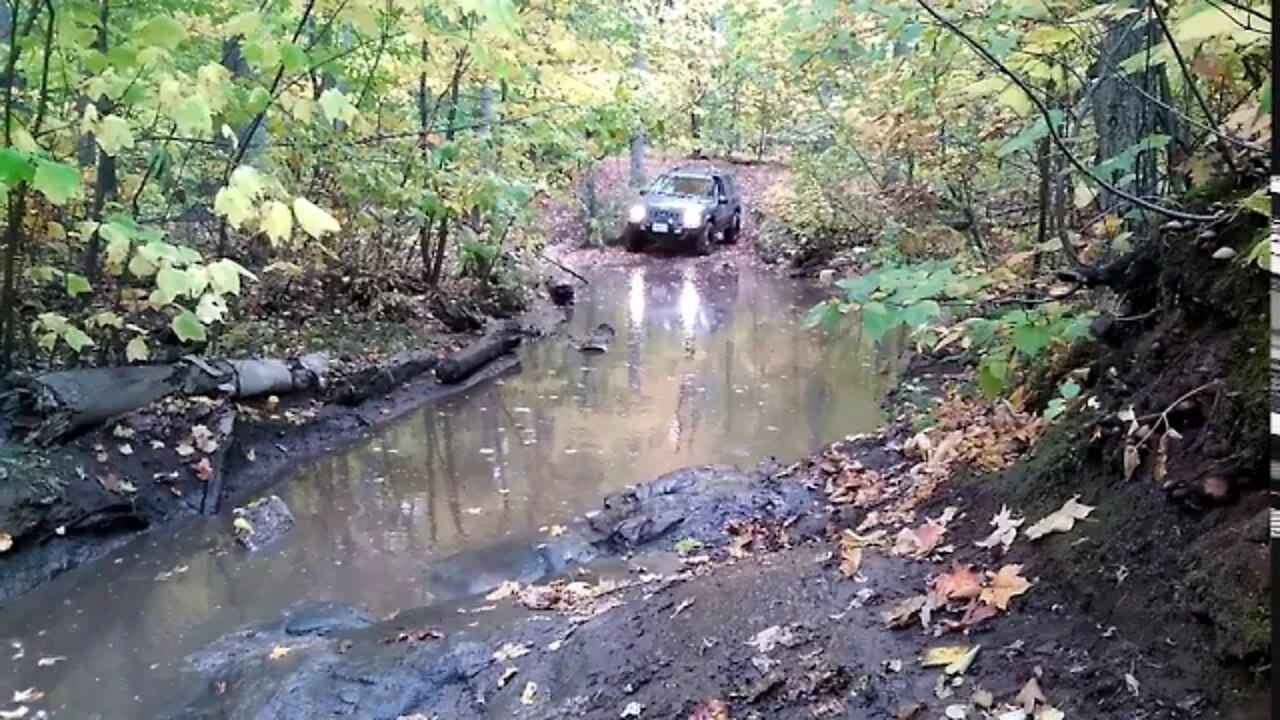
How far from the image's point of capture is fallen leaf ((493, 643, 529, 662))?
181 inches

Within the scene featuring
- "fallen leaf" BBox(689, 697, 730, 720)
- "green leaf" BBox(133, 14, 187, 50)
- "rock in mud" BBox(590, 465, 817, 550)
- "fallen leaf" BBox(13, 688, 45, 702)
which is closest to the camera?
"fallen leaf" BBox(689, 697, 730, 720)

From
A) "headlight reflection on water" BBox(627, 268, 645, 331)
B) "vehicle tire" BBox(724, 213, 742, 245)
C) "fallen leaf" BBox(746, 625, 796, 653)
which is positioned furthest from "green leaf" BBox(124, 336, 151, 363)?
"vehicle tire" BBox(724, 213, 742, 245)

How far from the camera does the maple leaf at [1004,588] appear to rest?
326cm

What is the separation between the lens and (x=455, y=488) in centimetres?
816

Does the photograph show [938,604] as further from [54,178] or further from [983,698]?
[54,178]

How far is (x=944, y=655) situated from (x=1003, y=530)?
2.51 ft

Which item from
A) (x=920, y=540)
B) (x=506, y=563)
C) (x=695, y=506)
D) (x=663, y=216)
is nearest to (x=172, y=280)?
(x=506, y=563)

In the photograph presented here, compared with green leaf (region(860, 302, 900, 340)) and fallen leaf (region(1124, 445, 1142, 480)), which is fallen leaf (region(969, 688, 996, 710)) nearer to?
fallen leaf (region(1124, 445, 1142, 480))

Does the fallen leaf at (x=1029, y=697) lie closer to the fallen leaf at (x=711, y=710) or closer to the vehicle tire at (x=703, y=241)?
the fallen leaf at (x=711, y=710)

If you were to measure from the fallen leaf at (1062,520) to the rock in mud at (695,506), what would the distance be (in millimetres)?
2901

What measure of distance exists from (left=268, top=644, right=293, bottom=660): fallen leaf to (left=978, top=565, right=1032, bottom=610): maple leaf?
3274mm

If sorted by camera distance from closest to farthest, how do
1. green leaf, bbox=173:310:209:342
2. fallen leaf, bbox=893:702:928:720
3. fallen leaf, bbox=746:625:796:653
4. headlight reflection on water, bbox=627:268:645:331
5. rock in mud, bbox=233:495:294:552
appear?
fallen leaf, bbox=893:702:928:720
fallen leaf, bbox=746:625:796:653
green leaf, bbox=173:310:209:342
rock in mud, bbox=233:495:294:552
headlight reflection on water, bbox=627:268:645:331

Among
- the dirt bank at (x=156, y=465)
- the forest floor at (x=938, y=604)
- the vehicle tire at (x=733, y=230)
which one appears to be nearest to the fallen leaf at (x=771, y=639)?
the forest floor at (x=938, y=604)

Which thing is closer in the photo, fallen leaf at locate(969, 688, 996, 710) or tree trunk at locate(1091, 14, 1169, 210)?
fallen leaf at locate(969, 688, 996, 710)
